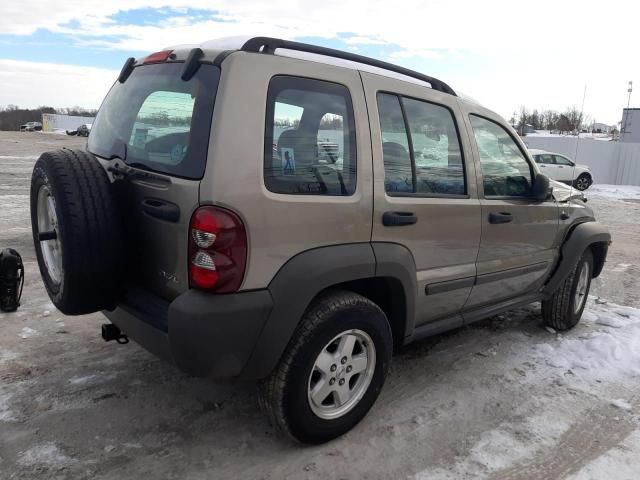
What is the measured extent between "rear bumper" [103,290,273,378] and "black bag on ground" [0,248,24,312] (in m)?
2.45

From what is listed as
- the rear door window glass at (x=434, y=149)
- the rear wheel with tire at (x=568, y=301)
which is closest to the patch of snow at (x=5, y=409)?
the rear door window glass at (x=434, y=149)

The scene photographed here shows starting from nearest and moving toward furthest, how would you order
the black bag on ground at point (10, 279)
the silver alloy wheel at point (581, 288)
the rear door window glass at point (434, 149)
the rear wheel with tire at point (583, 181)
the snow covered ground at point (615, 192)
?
the rear door window glass at point (434, 149) → the black bag on ground at point (10, 279) → the silver alloy wheel at point (581, 288) → the snow covered ground at point (615, 192) → the rear wheel with tire at point (583, 181)

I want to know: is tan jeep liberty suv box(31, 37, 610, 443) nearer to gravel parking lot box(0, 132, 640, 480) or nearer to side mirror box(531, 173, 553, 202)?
gravel parking lot box(0, 132, 640, 480)

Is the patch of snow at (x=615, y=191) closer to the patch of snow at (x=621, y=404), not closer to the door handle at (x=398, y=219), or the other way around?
the patch of snow at (x=621, y=404)

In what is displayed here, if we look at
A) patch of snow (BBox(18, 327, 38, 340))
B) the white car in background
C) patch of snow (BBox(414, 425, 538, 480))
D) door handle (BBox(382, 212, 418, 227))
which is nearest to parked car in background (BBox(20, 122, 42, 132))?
the white car in background

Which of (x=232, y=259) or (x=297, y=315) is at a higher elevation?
(x=232, y=259)

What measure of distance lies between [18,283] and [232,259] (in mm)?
3064

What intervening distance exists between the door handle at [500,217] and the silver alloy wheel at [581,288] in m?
1.42

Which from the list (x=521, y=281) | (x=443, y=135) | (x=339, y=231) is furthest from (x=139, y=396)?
(x=521, y=281)

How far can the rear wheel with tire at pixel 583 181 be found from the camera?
71.5 ft

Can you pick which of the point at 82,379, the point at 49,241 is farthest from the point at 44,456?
the point at 49,241

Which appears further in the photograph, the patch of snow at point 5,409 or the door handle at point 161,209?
the patch of snow at point 5,409

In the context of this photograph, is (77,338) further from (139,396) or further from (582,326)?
(582,326)

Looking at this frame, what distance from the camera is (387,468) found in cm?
269
